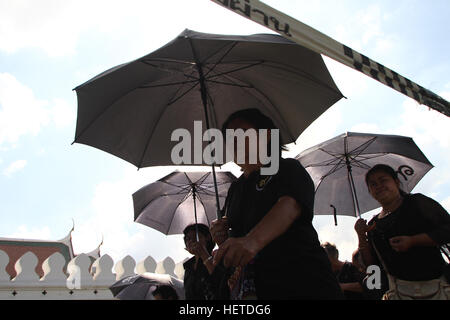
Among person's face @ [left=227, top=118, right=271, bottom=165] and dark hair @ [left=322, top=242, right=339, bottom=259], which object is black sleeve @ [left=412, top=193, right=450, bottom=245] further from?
dark hair @ [left=322, top=242, right=339, bottom=259]

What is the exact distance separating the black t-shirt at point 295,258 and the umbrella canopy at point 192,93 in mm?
1356

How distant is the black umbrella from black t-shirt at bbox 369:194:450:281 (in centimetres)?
95

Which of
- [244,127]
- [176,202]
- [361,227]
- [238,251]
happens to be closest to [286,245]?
[238,251]

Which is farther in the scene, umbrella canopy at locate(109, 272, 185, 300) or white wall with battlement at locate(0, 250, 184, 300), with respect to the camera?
white wall with battlement at locate(0, 250, 184, 300)

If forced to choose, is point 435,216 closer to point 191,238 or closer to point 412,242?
point 412,242

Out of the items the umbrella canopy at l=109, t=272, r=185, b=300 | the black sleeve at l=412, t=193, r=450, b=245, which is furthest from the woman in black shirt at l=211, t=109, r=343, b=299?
the umbrella canopy at l=109, t=272, r=185, b=300

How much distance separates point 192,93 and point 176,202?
287 centimetres

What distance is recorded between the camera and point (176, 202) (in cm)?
608

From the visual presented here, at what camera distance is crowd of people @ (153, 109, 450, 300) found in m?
1.52

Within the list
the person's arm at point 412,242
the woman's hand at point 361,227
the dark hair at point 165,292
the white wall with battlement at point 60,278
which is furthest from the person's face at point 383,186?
the white wall with battlement at point 60,278
